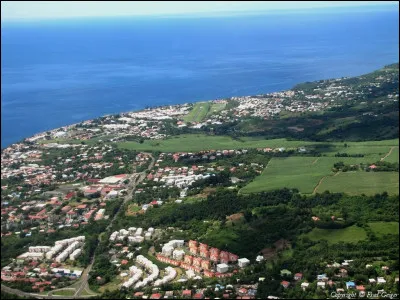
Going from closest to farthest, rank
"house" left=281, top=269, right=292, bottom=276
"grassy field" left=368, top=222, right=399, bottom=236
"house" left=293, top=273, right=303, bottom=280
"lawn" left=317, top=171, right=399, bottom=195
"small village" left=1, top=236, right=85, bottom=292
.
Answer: "house" left=293, top=273, right=303, bottom=280, "house" left=281, top=269, right=292, bottom=276, "small village" left=1, top=236, right=85, bottom=292, "grassy field" left=368, top=222, right=399, bottom=236, "lawn" left=317, top=171, right=399, bottom=195

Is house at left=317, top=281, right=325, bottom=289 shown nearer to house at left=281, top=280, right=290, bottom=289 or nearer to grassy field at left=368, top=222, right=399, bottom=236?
house at left=281, top=280, right=290, bottom=289

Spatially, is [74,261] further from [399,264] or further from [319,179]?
[319,179]

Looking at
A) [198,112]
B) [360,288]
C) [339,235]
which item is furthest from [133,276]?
[198,112]

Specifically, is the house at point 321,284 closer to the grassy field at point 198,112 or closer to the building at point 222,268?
the building at point 222,268

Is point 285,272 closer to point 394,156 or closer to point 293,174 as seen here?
point 293,174

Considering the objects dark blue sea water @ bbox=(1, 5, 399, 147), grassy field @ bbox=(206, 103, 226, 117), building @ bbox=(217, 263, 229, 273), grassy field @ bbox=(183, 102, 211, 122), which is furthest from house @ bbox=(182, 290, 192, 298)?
grassy field @ bbox=(206, 103, 226, 117)

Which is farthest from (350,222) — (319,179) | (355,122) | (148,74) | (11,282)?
(148,74)
